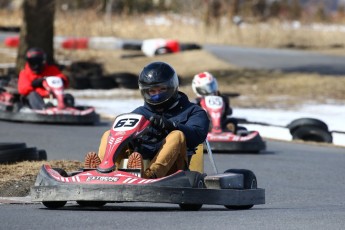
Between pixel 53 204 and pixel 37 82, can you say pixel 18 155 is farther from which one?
pixel 37 82

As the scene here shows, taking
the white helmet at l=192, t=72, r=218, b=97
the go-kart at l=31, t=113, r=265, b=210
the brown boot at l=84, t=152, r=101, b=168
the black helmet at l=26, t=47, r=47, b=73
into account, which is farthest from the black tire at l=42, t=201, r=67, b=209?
the black helmet at l=26, t=47, r=47, b=73

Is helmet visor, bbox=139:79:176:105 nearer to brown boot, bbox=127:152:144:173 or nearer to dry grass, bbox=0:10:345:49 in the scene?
brown boot, bbox=127:152:144:173

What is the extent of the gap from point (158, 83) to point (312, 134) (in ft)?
25.2

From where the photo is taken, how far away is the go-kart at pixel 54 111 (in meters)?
16.7

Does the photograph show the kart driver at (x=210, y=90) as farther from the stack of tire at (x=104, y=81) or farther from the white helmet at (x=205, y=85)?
the stack of tire at (x=104, y=81)

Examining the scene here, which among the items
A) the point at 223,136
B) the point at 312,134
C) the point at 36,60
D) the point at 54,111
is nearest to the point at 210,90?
the point at 223,136

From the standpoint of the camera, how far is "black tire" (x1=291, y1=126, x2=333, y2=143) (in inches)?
623

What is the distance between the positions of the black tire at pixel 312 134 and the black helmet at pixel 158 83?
730 centimetres

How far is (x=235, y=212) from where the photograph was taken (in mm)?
7895

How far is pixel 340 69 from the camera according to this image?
29234 mm

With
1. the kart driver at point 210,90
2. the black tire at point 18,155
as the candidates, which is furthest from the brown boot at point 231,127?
the black tire at point 18,155

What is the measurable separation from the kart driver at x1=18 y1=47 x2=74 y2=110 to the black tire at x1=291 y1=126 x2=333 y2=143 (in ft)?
11.6

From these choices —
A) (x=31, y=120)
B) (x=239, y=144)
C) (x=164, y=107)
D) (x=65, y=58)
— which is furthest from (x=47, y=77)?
(x=65, y=58)

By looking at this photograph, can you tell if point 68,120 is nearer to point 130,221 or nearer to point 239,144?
point 239,144
